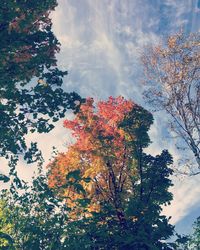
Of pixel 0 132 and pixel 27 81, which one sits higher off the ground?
pixel 27 81

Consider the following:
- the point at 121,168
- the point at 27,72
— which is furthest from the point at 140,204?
the point at 27,72

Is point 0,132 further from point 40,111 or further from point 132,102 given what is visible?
point 132,102

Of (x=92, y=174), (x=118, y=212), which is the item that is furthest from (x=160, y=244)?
(x=92, y=174)

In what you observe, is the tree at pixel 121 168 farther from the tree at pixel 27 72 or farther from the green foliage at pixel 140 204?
the tree at pixel 27 72

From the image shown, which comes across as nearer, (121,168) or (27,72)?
(27,72)

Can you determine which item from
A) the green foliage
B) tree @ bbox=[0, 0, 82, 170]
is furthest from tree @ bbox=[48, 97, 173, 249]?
tree @ bbox=[0, 0, 82, 170]

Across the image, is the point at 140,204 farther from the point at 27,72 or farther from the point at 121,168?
the point at 27,72

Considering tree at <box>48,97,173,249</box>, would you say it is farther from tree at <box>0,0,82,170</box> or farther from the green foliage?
tree at <box>0,0,82,170</box>

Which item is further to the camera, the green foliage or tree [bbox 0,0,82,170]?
Answer: the green foliage

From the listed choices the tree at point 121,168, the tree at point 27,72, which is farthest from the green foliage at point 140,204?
the tree at point 27,72

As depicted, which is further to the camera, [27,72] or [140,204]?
[140,204]

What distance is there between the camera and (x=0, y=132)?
9430 millimetres

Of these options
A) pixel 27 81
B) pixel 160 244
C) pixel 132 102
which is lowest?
pixel 160 244

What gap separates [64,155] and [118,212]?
15.4 feet
